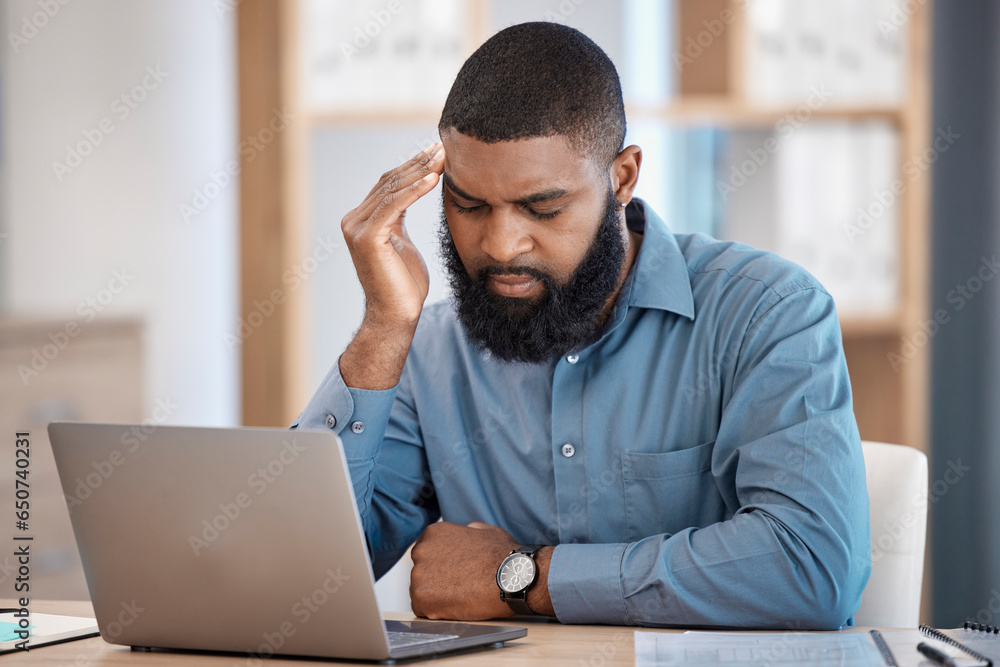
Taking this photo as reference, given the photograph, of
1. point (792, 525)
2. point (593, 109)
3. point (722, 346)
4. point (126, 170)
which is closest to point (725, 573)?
point (792, 525)

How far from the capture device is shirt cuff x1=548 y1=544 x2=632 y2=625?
3.88ft

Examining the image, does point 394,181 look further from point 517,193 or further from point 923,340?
point 923,340

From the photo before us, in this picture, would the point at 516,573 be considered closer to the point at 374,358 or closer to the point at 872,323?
the point at 374,358

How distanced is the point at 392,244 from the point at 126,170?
2566 millimetres

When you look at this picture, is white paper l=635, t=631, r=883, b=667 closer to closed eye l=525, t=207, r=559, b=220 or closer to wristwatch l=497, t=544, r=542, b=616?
wristwatch l=497, t=544, r=542, b=616

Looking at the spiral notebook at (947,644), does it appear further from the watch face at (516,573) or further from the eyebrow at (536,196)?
the eyebrow at (536,196)

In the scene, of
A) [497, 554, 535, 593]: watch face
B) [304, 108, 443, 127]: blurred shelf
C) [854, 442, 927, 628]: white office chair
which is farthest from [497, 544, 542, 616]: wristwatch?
[304, 108, 443, 127]: blurred shelf

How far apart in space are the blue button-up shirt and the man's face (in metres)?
0.05

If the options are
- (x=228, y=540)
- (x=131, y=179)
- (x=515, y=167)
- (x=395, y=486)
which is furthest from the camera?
(x=131, y=179)

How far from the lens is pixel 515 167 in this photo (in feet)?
4.42

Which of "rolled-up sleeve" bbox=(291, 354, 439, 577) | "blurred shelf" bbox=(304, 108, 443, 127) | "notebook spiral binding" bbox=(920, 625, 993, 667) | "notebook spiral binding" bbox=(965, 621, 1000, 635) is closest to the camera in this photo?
"notebook spiral binding" bbox=(920, 625, 993, 667)

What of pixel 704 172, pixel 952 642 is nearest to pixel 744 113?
pixel 704 172

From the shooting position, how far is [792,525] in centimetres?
118

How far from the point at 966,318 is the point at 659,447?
217 cm
